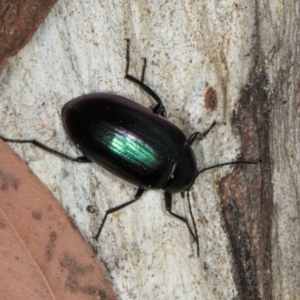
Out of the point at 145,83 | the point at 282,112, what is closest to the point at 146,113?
the point at 145,83

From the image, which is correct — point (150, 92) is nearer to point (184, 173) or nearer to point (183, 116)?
point (183, 116)

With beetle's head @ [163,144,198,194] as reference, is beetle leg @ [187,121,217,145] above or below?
above

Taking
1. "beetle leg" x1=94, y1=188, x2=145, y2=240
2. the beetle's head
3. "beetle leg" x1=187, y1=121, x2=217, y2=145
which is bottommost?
"beetle leg" x1=94, y1=188, x2=145, y2=240

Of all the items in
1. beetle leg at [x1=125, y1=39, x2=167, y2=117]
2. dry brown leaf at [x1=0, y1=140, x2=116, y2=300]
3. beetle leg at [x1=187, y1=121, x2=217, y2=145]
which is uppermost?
beetle leg at [x1=125, y1=39, x2=167, y2=117]

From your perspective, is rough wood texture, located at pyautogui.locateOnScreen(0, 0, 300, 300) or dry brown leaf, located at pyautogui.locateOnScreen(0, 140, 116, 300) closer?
dry brown leaf, located at pyautogui.locateOnScreen(0, 140, 116, 300)

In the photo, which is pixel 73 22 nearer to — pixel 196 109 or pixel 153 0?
pixel 153 0

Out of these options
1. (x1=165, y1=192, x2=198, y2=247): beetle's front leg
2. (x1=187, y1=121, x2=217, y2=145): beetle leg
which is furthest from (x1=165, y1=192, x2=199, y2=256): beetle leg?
(x1=187, y1=121, x2=217, y2=145): beetle leg

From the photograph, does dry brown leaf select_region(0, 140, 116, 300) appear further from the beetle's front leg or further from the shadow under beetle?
the beetle's front leg

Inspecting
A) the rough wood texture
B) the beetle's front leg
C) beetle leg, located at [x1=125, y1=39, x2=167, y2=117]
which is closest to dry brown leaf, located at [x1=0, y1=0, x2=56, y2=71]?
the rough wood texture

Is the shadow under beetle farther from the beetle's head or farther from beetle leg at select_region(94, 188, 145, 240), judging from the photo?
beetle leg at select_region(94, 188, 145, 240)

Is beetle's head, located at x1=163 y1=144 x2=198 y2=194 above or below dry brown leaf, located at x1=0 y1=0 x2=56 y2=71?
below
